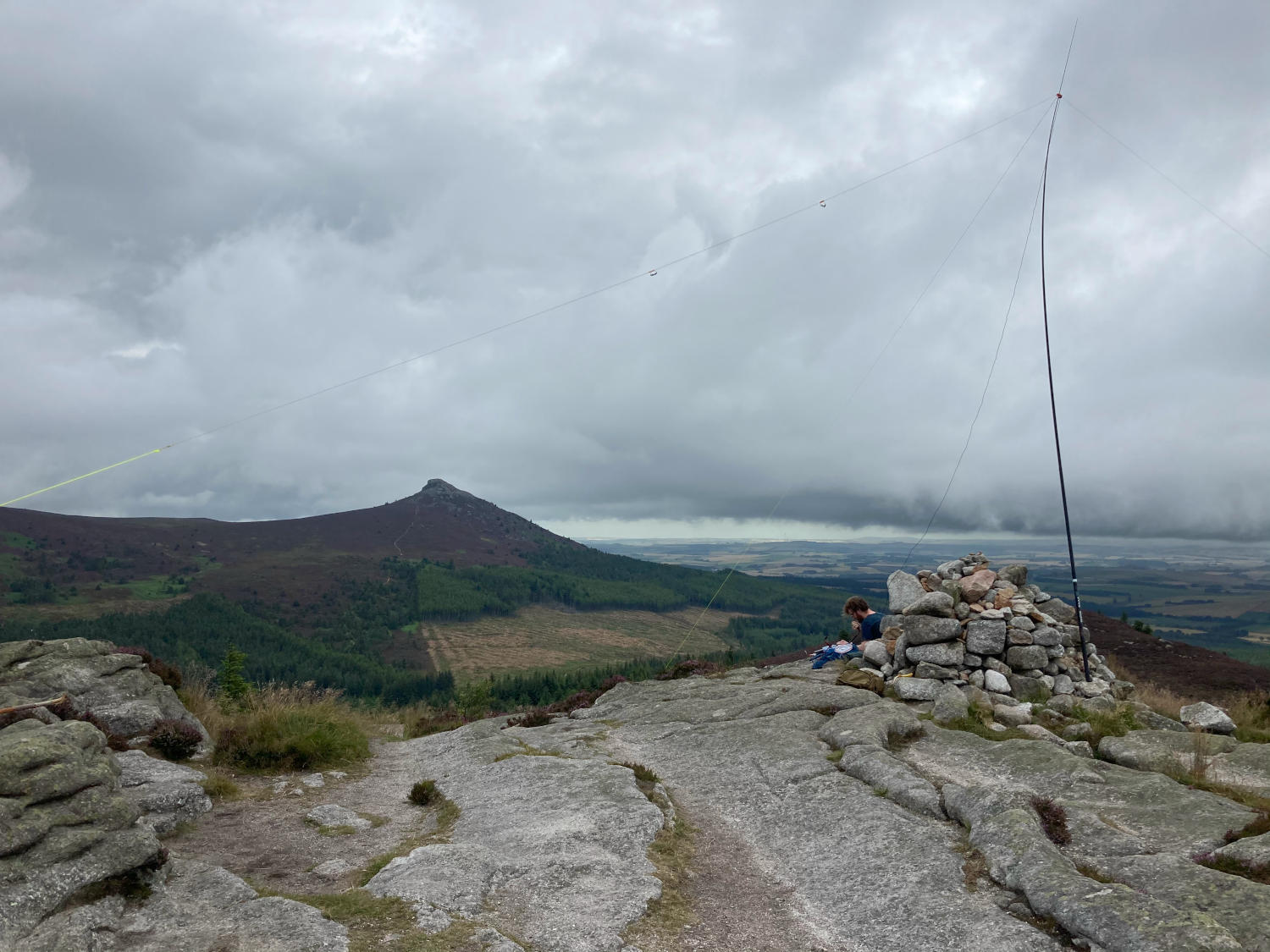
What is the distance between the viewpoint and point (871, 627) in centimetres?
2395

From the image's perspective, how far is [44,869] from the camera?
7.33 meters

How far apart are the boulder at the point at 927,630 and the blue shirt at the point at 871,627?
10.7 feet

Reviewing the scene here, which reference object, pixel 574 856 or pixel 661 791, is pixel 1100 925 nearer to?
pixel 574 856

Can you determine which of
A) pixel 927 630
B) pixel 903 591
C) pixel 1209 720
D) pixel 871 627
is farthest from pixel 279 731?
pixel 1209 720

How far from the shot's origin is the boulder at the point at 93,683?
14.9m

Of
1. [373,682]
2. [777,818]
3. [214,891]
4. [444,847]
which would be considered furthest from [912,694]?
[373,682]

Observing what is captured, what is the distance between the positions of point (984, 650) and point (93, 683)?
22848 mm

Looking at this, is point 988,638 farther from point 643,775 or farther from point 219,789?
point 219,789

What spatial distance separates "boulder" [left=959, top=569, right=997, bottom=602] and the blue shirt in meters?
3.06

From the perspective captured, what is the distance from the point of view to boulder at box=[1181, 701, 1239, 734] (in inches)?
645

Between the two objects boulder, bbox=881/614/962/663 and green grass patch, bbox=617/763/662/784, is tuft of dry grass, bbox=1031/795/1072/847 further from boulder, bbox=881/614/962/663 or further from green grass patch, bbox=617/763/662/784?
boulder, bbox=881/614/962/663

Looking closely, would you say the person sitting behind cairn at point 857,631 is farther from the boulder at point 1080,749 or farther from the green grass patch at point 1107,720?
the boulder at point 1080,749

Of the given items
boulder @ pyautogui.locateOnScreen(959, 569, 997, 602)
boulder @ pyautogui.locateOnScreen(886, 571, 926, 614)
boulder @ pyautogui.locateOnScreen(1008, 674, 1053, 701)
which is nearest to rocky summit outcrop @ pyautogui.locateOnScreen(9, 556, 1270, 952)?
boulder @ pyautogui.locateOnScreen(1008, 674, 1053, 701)

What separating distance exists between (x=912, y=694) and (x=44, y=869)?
693 inches
